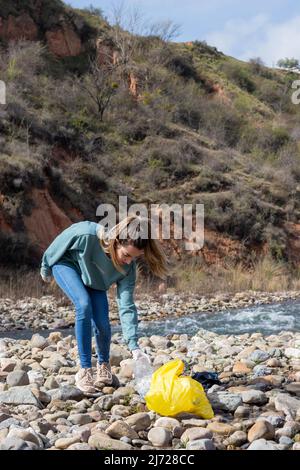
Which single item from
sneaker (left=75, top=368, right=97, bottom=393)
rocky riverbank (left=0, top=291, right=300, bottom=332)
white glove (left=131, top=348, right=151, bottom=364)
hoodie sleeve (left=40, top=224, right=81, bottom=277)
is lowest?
rocky riverbank (left=0, top=291, right=300, bottom=332)

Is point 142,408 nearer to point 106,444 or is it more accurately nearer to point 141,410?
point 141,410

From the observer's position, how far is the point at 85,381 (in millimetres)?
3832

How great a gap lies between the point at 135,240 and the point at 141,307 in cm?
882

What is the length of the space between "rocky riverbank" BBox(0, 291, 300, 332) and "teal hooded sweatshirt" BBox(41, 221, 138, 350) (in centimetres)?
620

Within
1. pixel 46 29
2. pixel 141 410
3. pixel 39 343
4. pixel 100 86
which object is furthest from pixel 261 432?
pixel 46 29

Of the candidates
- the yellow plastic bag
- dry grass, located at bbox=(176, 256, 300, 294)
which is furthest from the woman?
dry grass, located at bbox=(176, 256, 300, 294)

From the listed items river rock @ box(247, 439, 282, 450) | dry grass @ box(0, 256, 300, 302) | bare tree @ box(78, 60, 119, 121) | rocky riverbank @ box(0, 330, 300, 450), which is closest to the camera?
river rock @ box(247, 439, 282, 450)

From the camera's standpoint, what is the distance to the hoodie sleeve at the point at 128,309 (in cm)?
357

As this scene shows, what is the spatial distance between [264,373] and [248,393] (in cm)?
94

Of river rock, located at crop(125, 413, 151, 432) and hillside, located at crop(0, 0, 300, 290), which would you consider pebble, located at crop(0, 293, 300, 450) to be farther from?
hillside, located at crop(0, 0, 300, 290)

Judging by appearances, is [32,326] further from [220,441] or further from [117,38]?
[117,38]

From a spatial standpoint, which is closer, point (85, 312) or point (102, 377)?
point (85, 312)

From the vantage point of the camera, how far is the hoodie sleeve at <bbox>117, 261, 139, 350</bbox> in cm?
357

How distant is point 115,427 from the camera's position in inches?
115
